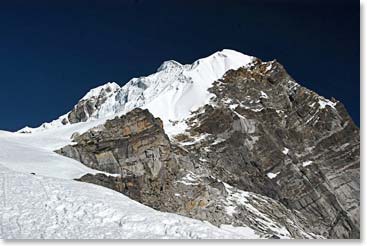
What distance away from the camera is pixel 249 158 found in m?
81.8

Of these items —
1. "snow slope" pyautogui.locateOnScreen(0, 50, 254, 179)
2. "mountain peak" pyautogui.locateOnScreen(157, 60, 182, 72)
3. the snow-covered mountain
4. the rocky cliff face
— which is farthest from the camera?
"mountain peak" pyautogui.locateOnScreen(157, 60, 182, 72)

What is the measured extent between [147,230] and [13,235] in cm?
278

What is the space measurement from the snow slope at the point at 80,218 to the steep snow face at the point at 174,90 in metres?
64.4

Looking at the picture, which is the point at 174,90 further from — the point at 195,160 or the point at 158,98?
the point at 195,160

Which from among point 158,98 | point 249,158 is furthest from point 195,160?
point 158,98

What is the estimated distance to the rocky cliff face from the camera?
169 ft

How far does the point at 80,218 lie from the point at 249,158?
2707 inches

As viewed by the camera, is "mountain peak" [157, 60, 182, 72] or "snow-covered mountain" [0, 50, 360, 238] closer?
"snow-covered mountain" [0, 50, 360, 238]

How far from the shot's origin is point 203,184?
58500 mm

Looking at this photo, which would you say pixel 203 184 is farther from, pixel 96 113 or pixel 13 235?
pixel 96 113

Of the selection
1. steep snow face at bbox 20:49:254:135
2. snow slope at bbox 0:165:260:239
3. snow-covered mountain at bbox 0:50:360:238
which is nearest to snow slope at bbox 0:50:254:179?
steep snow face at bbox 20:49:254:135

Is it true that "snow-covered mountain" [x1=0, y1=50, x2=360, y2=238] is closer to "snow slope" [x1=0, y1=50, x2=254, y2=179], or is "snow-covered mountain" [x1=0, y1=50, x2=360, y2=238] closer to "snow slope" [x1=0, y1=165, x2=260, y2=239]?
"snow slope" [x1=0, y1=165, x2=260, y2=239]

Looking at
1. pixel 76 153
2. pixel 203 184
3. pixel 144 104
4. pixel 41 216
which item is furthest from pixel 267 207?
pixel 41 216

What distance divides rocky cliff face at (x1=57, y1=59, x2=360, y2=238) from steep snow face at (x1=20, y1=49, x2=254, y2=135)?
2.07 metres
